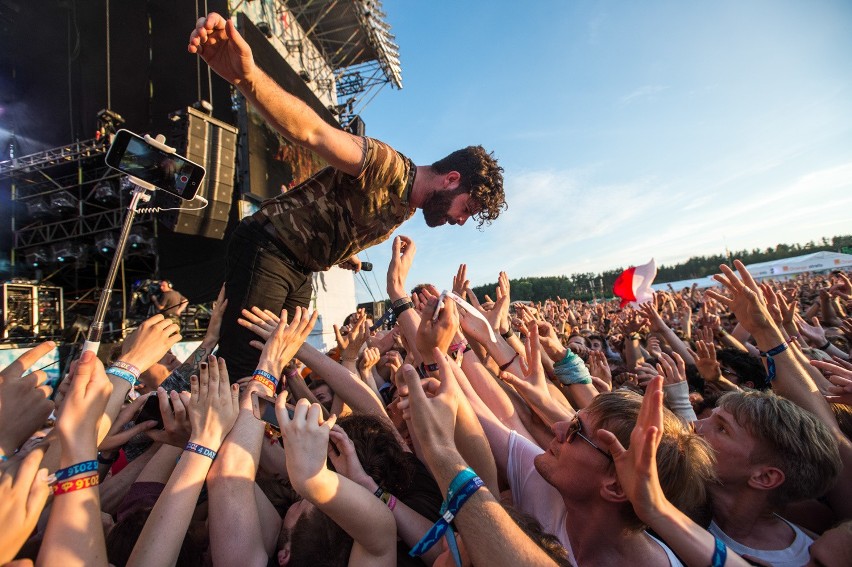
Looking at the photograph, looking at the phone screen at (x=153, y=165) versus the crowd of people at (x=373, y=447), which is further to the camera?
the phone screen at (x=153, y=165)

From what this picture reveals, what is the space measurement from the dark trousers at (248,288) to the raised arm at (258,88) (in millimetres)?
734

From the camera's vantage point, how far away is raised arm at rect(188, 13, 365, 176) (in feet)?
4.65

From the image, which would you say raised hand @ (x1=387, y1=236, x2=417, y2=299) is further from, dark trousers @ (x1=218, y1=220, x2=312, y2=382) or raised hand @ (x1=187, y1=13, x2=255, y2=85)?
raised hand @ (x1=187, y1=13, x2=255, y2=85)

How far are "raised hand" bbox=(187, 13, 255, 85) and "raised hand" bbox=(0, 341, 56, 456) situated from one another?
1158 mm

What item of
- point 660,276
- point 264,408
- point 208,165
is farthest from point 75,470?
point 660,276

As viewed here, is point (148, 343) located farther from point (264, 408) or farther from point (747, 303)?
point (747, 303)

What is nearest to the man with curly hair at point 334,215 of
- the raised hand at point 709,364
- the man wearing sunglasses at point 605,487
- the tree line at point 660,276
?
the man wearing sunglasses at point 605,487

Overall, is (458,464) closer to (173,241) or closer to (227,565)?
(227,565)

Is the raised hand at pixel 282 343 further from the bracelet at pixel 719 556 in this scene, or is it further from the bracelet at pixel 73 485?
the bracelet at pixel 719 556

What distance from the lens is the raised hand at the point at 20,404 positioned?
4.40 ft

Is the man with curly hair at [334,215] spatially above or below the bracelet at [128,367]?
above

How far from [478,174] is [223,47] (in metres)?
1.24

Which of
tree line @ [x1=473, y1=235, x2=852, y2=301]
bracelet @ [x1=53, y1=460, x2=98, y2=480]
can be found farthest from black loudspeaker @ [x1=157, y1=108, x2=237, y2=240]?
tree line @ [x1=473, y1=235, x2=852, y2=301]

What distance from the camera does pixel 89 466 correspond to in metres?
1.15
